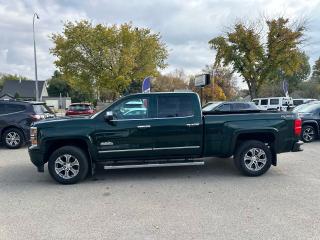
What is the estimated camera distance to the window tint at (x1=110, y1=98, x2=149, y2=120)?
6.57 metres

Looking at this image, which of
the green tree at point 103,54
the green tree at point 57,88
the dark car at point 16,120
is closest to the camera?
the dark car at point 16,120

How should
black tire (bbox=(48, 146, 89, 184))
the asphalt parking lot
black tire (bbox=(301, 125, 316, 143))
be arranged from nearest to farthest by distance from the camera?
the asphalt parking lot, black tire (bbox=(48, 146, 89, 184)), black tire (bbox=(301, 125, 316, 143))

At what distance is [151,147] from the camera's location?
6.57 m

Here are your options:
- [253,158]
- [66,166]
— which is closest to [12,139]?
[66,166]

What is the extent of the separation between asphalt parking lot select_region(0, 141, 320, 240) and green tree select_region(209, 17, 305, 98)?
2248 cm

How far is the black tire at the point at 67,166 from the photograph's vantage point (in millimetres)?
6395

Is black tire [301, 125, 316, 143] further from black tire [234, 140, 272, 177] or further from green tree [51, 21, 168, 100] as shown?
green tree [51, 21, 168, 100]

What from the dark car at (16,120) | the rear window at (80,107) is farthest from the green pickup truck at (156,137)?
the rear window at (80,107)

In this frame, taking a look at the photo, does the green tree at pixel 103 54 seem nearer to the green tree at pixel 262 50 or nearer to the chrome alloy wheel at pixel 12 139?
the green tree at pixel 262 50

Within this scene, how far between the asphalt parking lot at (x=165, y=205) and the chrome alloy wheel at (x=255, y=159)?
267 mm

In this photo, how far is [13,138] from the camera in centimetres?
1116

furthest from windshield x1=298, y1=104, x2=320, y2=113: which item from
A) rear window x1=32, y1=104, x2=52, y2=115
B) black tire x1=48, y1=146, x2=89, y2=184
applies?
rear window x1=32, y1=104, x2=52, y2=115

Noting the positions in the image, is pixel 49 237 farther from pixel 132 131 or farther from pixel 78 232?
pixel 132 131

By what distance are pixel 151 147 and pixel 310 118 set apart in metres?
8.01
